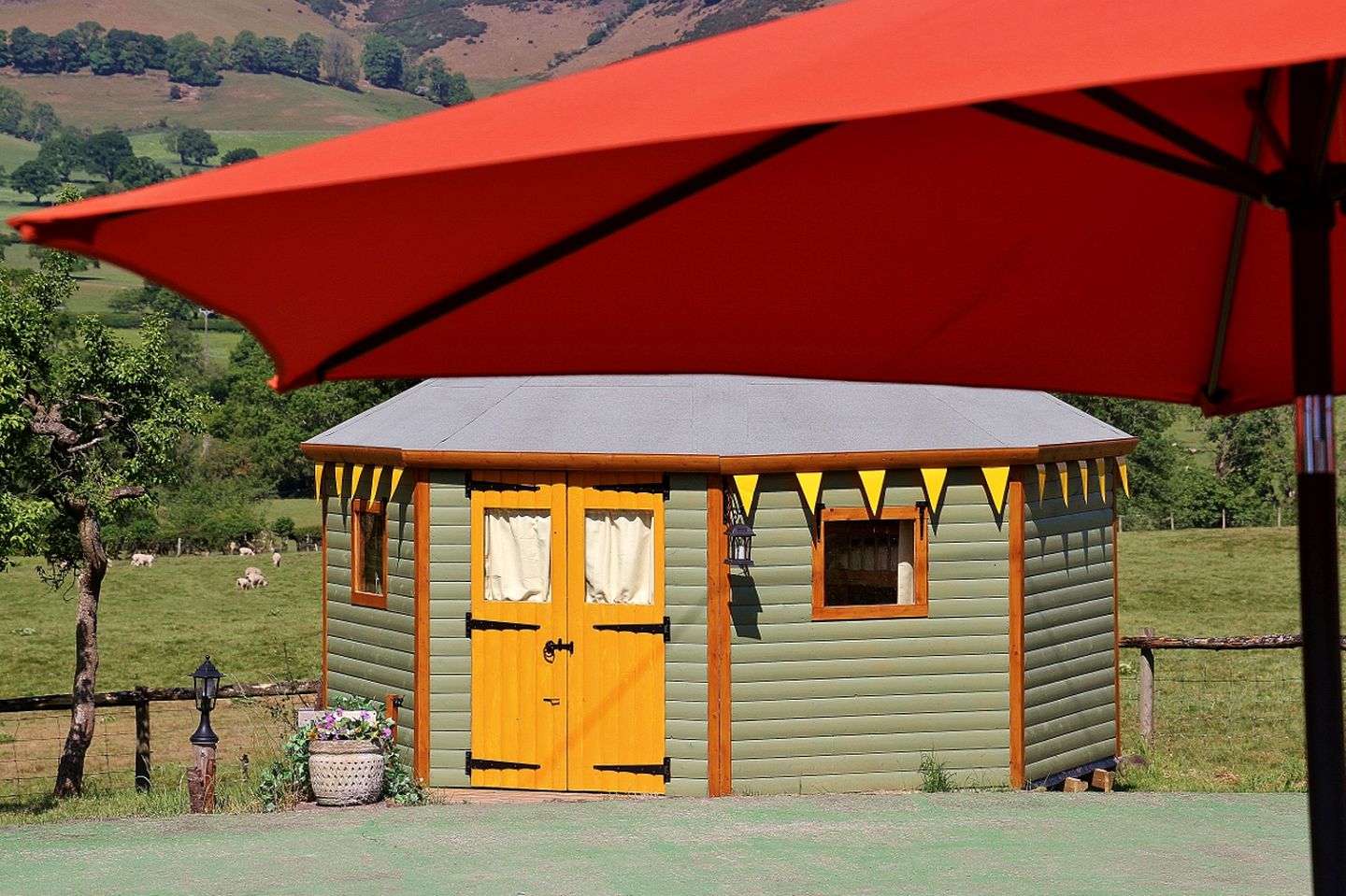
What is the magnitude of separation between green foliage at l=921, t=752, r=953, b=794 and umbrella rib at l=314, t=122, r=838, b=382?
26.0ft

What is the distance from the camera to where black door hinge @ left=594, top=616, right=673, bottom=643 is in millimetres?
9859

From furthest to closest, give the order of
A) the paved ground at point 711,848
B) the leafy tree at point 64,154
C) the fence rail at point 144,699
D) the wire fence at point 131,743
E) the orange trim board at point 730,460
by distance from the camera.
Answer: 1. the leafy tree at point 64,154
2. the wire fence at point 131,743
3. the fence rail at point 144,699
4. the orange trim board at point 730,460
5. the paved ground at point 711,848

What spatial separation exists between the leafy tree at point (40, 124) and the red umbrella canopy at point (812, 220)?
7752 inches

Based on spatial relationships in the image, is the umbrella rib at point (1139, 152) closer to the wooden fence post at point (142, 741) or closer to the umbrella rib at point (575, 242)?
the umbrella rib at point (575, 242)

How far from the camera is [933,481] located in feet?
32.8

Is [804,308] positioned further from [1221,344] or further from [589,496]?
[589,496]

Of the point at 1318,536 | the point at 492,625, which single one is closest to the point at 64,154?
the point at 492,625

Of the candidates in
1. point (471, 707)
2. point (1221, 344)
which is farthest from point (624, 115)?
point (471, 707)

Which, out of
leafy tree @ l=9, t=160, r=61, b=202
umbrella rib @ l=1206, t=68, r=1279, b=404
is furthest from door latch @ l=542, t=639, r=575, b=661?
leafy tree @ l=9, t=160, r=61, b=202

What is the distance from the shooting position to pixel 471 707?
1021 centimetres

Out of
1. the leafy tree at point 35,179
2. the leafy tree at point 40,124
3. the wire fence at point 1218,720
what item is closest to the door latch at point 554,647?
the wire fence at point 1218,720

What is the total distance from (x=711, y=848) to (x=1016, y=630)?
13.5 feet

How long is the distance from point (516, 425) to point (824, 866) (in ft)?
15.0

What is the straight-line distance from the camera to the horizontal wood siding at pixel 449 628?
10219 mm
